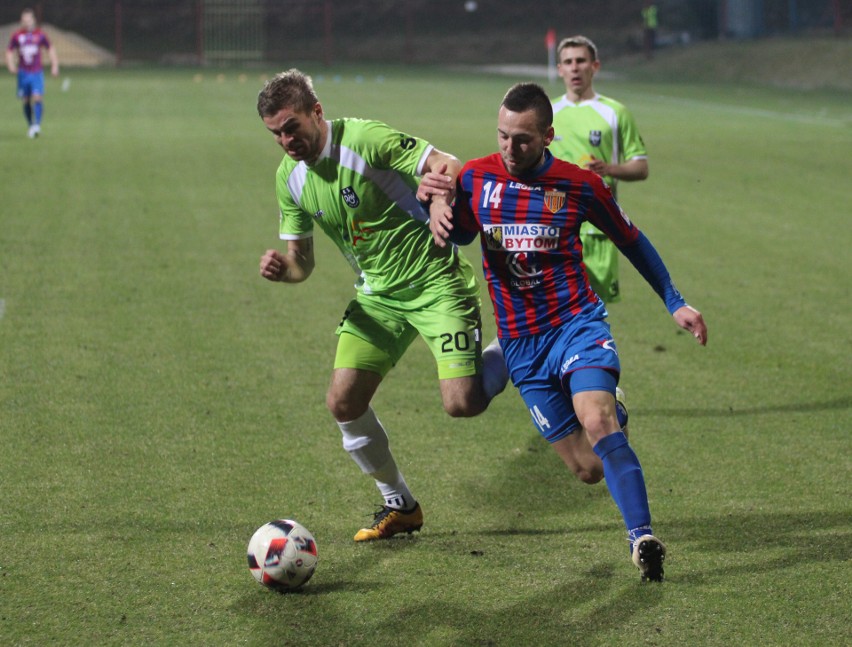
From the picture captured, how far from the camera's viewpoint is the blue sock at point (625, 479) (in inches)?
201

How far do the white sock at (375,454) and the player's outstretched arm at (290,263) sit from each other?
74 cm

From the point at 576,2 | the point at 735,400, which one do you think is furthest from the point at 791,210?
the point at 576,2

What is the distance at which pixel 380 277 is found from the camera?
235 inches

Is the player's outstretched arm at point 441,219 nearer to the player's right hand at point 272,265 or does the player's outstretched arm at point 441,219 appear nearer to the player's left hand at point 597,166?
the player's right hand at point 272,265

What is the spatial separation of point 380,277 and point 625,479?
159 centimetres

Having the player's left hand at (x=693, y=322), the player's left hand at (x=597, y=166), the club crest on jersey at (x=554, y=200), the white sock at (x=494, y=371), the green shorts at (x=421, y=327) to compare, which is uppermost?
the club crest on jersey at (x=554, y=200)

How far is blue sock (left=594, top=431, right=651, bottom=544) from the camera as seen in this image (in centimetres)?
509

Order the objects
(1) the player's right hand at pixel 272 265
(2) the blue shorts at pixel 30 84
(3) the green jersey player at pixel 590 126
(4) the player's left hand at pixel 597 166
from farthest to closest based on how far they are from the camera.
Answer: (2) the blue shorts at pixel 30 84 → (3) the green jersey player at pixel 590 126 → (4) the player's left hand at pixel 597 166 → (1) the player's right hand at pixel 272 265

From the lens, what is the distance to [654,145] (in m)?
23.2

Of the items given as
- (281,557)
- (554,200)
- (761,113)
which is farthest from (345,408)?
(761,113)

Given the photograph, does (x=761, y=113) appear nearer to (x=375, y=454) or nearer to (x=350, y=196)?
(x=350, y=196)

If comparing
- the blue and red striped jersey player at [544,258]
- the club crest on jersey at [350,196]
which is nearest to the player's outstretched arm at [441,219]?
the blue and red striped jersey player at [544,258]

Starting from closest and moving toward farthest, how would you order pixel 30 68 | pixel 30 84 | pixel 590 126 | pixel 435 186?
pixel 435 186
pixel 590 126
pixel 30 84
pixel 30 68

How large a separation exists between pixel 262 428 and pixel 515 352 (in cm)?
251
